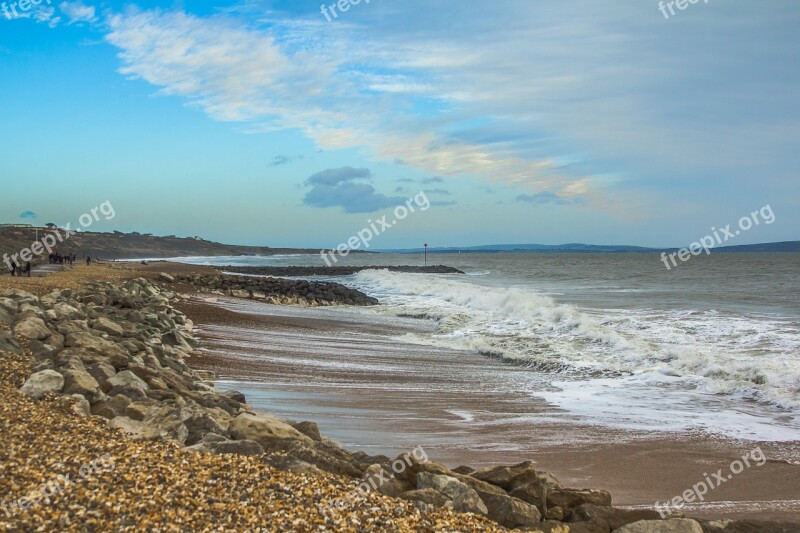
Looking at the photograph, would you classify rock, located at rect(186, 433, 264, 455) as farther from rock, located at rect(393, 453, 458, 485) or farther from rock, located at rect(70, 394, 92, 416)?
rock, located at rect(70, 394, 92, 416)

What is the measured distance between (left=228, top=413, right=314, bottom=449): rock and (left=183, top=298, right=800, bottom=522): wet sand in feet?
4.55

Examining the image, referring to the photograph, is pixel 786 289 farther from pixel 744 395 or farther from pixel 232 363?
pixel 232 363

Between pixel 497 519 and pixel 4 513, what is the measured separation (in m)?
3.16

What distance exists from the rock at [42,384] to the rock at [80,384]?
0.26ft

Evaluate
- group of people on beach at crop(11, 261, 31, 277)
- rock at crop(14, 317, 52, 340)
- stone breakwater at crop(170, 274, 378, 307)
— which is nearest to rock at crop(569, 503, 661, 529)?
rock at crop(14, 317, 52, 340)

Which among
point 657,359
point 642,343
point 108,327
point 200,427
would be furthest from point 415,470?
point 642,343

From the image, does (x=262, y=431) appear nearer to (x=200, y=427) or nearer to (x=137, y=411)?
(x=200, y=427)

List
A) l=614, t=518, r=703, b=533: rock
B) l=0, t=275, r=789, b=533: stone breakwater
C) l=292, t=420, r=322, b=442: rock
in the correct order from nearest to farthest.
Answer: l=614, t=518, r=703, b=533: rock, l=0, t=275, r=789, b=533: stone breakwater, l=292, t=420, r=322, b=442: rock

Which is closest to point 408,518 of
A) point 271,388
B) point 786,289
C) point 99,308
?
point 271,388

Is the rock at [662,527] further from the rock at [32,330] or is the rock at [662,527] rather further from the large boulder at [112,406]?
the rock at [32,330]

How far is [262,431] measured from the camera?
18.6 feet

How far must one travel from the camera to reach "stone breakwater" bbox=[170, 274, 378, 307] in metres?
30.0

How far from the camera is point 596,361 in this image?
42.9 ft

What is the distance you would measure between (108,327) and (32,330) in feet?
8.07
